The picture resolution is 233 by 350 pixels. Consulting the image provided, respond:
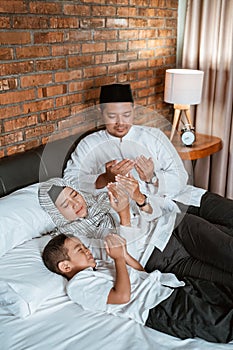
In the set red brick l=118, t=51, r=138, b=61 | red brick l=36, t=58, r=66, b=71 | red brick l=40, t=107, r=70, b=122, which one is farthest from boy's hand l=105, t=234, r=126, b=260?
red brick l=118, t=51, r=138, b=61

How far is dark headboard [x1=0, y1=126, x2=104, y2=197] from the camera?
1.88 metres

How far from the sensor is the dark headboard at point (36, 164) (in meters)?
1.88

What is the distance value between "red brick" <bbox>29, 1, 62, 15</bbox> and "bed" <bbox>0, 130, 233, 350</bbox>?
79 centimetres

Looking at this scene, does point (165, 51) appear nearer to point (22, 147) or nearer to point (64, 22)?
point (64, 22)

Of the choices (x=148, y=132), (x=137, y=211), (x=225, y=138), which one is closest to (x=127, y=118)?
Answer: (x=148, y=132)

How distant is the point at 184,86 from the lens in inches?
107

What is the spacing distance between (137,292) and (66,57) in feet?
4.46

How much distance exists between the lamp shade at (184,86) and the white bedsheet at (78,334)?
5.57ft

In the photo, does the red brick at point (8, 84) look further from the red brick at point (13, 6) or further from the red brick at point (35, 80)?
the red brick at point (13, 6)

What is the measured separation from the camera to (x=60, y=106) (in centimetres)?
234

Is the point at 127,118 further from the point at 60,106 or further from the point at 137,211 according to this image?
the point at 60,106

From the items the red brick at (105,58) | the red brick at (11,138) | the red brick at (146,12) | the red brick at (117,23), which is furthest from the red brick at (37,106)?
the red brick at (146,12)

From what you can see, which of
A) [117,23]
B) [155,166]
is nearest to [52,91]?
[117,23]

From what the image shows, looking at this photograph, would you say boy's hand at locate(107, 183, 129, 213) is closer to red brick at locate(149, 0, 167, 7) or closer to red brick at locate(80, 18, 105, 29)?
red brick at locate(80, 18, 105, 29)
